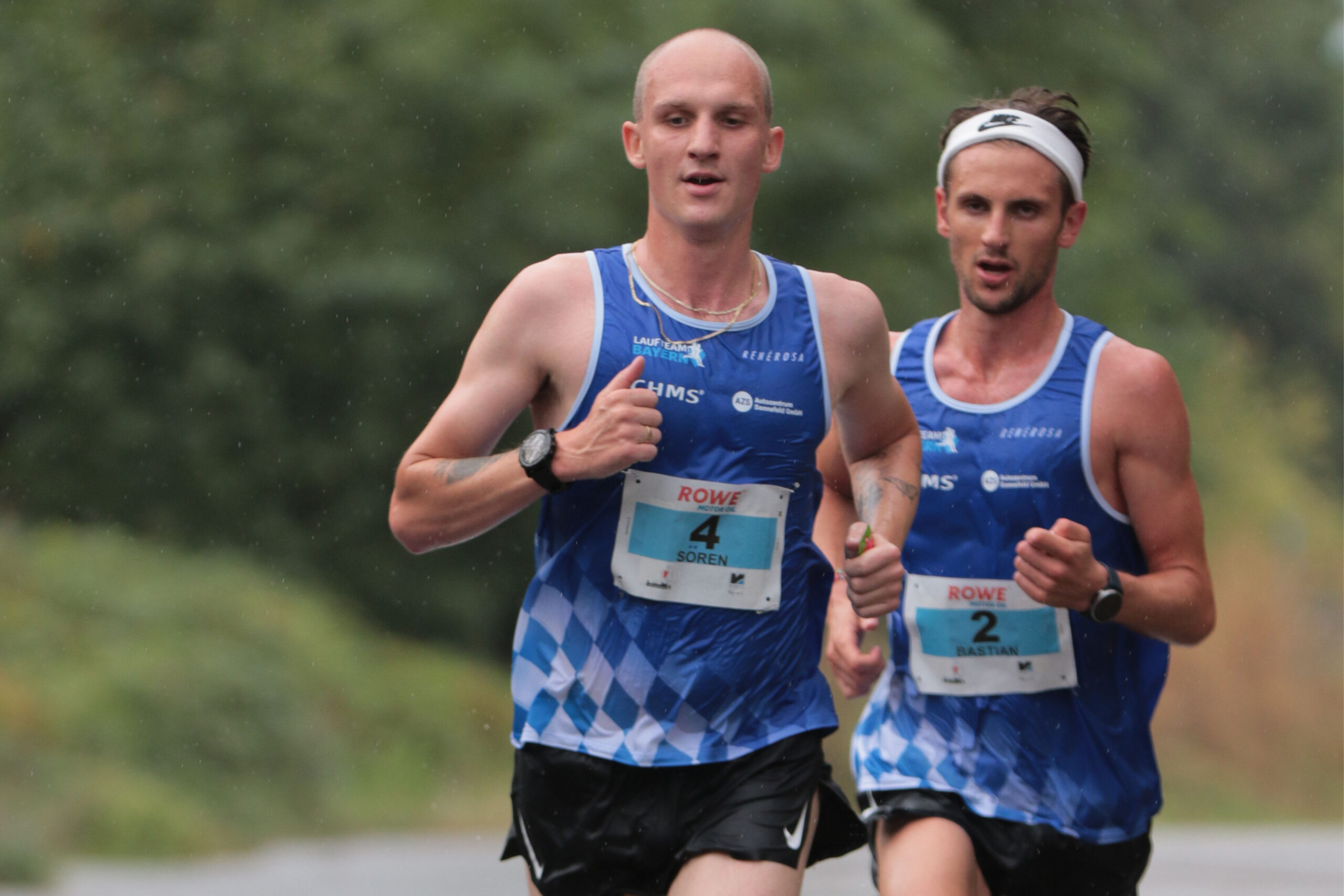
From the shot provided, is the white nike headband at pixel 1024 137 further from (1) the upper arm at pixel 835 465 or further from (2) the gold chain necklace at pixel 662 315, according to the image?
(2) the gold chain necklace at pixel 662 315

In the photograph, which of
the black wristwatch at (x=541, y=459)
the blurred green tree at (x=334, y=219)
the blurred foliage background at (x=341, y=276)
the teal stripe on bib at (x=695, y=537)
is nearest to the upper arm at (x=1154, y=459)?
the teal stripe on bib at (x=695, y=537)

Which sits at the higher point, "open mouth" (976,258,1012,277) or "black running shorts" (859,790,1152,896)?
"open mouth" (976,258,1012,277)

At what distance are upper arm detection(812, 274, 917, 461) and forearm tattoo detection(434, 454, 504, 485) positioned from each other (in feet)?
2.49

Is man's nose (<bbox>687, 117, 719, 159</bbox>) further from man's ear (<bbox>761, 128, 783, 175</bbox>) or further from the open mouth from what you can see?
the open mouth

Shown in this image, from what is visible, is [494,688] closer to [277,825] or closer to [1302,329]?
[277,825]

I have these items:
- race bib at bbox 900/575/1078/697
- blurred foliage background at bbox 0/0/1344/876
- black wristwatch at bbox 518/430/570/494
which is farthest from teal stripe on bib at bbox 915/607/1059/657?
blurred foliage background at bbox 0/0/1344/876

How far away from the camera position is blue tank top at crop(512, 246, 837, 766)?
12.5 feet

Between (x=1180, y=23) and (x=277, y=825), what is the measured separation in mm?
18574

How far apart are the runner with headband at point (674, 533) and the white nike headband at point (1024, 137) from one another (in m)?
0.94

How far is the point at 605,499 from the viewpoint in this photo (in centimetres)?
387

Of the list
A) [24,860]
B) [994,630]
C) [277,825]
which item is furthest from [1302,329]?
[994,630]

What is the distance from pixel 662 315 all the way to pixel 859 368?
0.47 metres

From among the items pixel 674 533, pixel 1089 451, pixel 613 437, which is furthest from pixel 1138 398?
pixel 613 437

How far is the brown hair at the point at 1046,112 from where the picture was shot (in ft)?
15.7
